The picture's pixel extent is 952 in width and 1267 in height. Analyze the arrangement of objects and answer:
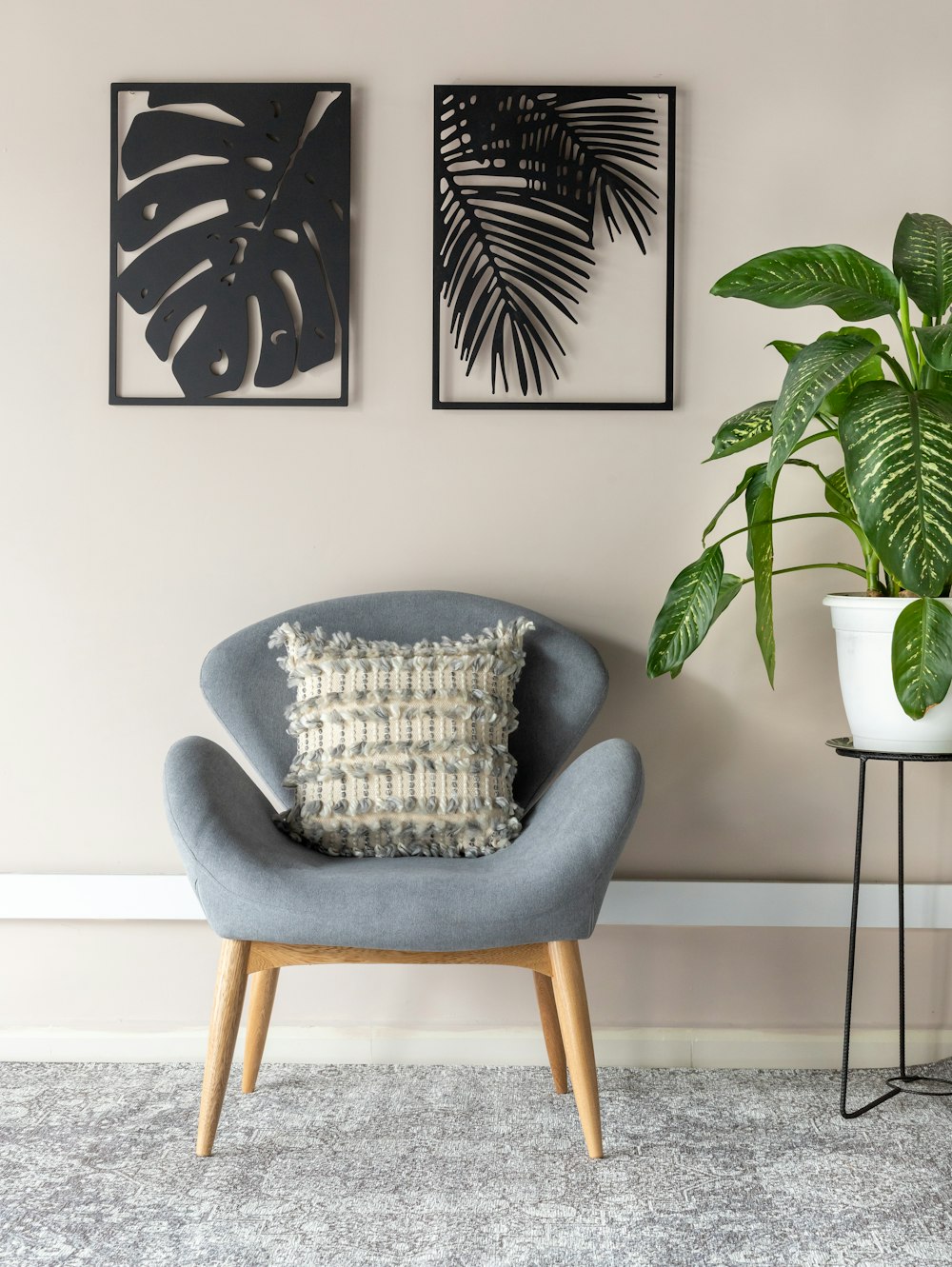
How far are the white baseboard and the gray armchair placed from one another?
0.71ft

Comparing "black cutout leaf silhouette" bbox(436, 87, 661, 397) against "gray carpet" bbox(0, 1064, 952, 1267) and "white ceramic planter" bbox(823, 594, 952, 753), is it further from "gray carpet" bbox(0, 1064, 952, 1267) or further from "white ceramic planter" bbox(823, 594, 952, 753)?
"gray carpet" bbox(0, 1064, 952, 1267)

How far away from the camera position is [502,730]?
1976 millimetres

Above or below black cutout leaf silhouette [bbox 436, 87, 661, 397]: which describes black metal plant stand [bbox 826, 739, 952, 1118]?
below

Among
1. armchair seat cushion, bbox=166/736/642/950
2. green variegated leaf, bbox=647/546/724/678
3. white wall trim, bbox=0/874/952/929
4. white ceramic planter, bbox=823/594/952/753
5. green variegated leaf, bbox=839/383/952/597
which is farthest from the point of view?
white wall trim, bbox=0/874/952/929

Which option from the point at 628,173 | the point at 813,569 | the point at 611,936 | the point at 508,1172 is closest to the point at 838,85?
the point at 628,173

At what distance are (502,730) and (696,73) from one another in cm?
140

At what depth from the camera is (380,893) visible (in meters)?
1.64

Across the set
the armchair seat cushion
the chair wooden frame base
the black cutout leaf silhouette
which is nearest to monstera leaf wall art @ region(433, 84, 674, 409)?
the black cutout leaf silhouette

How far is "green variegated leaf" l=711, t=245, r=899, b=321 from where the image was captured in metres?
1.71

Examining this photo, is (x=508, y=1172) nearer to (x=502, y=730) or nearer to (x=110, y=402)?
(x=502, y=730)

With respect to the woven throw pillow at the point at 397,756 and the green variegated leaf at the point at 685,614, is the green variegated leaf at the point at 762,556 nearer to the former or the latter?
the green variegated leaf at the point at 685,614

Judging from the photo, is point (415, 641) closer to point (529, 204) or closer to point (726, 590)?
point (726, 590)

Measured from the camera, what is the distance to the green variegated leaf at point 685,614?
6.39ft

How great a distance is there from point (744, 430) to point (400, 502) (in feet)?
2.36
